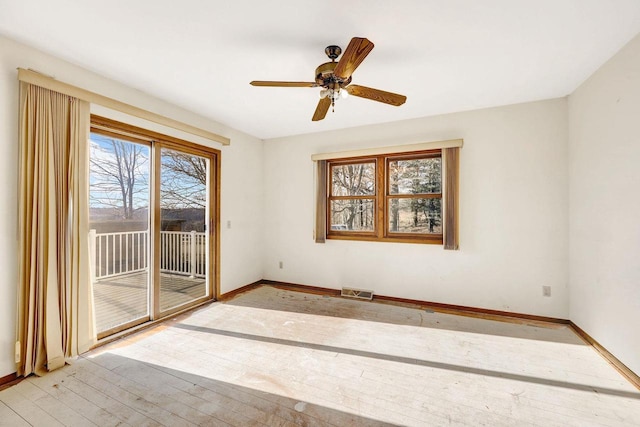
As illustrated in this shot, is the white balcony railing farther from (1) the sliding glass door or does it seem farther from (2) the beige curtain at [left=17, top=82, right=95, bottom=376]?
(2) the beige curtain at [left=17, top=82, right=95, bottom=376]

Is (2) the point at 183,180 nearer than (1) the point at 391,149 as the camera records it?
Yes

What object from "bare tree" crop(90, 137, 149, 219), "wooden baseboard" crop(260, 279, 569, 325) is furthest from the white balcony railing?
"wooden baseboard" crop(260, 279, 569, 325)

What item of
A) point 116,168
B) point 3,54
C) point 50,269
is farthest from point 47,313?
point 3,54

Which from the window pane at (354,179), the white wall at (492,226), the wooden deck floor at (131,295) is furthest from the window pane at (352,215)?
the wooden deck floor at (131,295)

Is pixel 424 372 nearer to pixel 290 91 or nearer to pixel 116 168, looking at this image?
pixel 290 91

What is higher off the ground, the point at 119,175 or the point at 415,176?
the point at 415,176

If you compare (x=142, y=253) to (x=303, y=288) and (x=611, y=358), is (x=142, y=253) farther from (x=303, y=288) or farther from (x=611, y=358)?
(x=611, y=358)

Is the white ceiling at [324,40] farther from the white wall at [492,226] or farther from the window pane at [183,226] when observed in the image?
the window pane at [183,226]

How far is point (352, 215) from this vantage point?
→ 4.29 metres

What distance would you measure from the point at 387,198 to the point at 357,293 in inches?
58.5

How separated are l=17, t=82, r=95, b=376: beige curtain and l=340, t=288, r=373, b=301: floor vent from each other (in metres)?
2.96

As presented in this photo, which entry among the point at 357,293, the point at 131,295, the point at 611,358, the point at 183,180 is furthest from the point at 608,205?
the point at 131,295

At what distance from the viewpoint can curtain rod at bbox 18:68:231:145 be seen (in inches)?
80.8

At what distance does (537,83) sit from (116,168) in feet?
14.5
